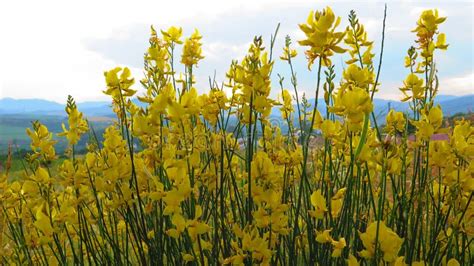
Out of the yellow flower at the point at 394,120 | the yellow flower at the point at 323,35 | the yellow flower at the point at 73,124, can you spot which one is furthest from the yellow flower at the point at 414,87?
the yellow flower at the point at 73,124

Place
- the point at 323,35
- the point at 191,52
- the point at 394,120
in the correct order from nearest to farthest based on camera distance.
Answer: the point at 323,35
the point at 394,120
the point at 191,52

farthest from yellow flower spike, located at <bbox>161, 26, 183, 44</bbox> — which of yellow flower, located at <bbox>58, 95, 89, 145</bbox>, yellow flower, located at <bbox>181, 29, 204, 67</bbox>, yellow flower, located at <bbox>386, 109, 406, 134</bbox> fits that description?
yellow flower, located at <bbox>386, 109, 406, 134</bbox>

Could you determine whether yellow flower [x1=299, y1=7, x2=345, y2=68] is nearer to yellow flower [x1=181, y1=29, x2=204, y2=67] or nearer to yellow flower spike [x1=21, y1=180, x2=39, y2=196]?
yellow flower [x1=181, y1=29, x2=204, y2=67]

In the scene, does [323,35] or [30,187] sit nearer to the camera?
[323,35]

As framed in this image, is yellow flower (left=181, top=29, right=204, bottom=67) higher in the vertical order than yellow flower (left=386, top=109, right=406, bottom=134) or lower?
higher

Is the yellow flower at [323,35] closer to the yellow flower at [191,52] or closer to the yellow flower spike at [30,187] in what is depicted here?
the yellow flower at [191,52]

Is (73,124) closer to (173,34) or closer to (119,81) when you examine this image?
(119,81)

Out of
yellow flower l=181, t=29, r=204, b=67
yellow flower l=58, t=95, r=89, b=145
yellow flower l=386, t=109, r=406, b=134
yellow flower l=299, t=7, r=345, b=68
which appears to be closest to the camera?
yellow flower l=299, t=7, r=345, b=68

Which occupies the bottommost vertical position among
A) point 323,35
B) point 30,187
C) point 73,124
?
point 30,187

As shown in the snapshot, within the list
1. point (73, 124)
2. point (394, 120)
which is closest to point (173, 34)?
point (73, 124)

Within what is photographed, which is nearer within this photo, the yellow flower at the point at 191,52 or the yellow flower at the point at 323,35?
the yellow flower at the point at 323,35

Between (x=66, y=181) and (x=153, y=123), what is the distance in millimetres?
563

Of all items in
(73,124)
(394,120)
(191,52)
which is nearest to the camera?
(73,124)

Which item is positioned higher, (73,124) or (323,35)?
(323,35)
